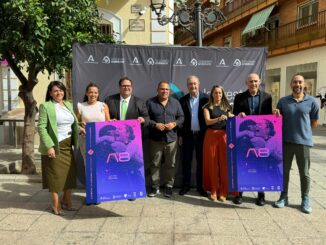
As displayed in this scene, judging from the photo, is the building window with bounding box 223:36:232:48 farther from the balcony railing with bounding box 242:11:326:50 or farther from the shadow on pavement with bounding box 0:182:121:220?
the shadow on pavement with bounding box 0:182:121:220

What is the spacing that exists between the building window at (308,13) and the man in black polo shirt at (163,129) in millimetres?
16186

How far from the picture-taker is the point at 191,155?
18.1 ft

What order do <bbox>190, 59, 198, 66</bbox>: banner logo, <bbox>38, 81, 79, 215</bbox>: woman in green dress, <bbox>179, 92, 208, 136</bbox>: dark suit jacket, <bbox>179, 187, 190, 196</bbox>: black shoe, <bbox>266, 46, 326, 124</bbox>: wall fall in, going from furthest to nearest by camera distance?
1. <bbox>266, 46, 326, 124</bbox>: wall
2. <bbox>190, 59, 198, 66</bbox>: banner logo
3. <bbox>179, 187, 190, 196</bbox>: black shoe
4. <bbox>179, 92, 208, 136</bbox>: dark suit jacket
5. <bbox>38, 81, 79, 215</bbox>: woman in green dress

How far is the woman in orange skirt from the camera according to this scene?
5.02 meters

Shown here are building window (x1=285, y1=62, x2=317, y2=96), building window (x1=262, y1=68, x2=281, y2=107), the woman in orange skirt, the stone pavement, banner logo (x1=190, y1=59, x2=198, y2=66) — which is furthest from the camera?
building window (x1=262, y1=68, x2=281, y2=107)

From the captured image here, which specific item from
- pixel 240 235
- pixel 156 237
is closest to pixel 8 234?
pixel 156 237

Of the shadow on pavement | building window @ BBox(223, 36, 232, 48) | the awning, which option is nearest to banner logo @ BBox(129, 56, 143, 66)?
the shadow on pavement

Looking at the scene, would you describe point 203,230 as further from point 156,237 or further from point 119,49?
point 119,49

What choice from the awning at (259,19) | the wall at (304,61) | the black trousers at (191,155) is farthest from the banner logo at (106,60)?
the awning at (259,19)

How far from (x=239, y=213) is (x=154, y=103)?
1992 millimetres

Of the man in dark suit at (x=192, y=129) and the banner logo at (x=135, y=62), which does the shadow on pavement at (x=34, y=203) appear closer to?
the man in dark suit at (x=192, y=129)

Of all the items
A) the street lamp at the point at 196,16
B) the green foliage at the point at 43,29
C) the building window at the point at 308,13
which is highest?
the building window at the point at 308,13

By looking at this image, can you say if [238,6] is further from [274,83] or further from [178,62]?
[178,62]

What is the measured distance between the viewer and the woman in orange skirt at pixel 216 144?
16.5ft
